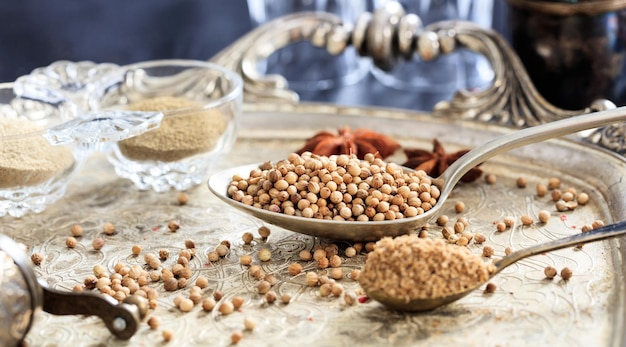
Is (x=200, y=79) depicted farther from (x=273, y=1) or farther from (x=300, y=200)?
(x=273, y=1)

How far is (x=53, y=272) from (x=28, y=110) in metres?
0.29

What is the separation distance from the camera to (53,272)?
0.85 meters

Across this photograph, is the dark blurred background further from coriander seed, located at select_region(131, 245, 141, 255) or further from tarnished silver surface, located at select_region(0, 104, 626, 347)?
coriander seed, located at select_region(131, 245, 141, 255)

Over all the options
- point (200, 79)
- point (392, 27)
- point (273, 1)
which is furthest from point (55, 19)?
point (392, 27)

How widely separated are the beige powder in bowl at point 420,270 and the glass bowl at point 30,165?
0.39 m

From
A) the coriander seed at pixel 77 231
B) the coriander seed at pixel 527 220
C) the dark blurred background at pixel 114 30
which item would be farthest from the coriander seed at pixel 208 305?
the dark blurred background at pixel 114 30

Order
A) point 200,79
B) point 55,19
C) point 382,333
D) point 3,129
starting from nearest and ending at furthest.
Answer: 1. point 382,333
2. point 3,129
3. point 200,79
4. point 55,19

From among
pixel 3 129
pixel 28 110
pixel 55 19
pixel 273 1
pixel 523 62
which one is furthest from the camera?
pixel 273 1

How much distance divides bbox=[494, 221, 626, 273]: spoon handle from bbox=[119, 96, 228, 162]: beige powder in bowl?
40 cm

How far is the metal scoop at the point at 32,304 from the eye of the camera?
0.66m

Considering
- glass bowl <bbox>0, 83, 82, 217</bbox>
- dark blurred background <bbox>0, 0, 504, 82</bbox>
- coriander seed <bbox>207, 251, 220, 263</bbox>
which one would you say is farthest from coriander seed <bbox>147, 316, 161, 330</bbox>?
dark blurred background <bbox>0, 0, 504, 82</bbox>

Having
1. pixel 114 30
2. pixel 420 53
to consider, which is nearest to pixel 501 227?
pixel 420 53

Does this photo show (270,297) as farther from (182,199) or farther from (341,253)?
(182,199)

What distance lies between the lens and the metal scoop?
658 millimetres
